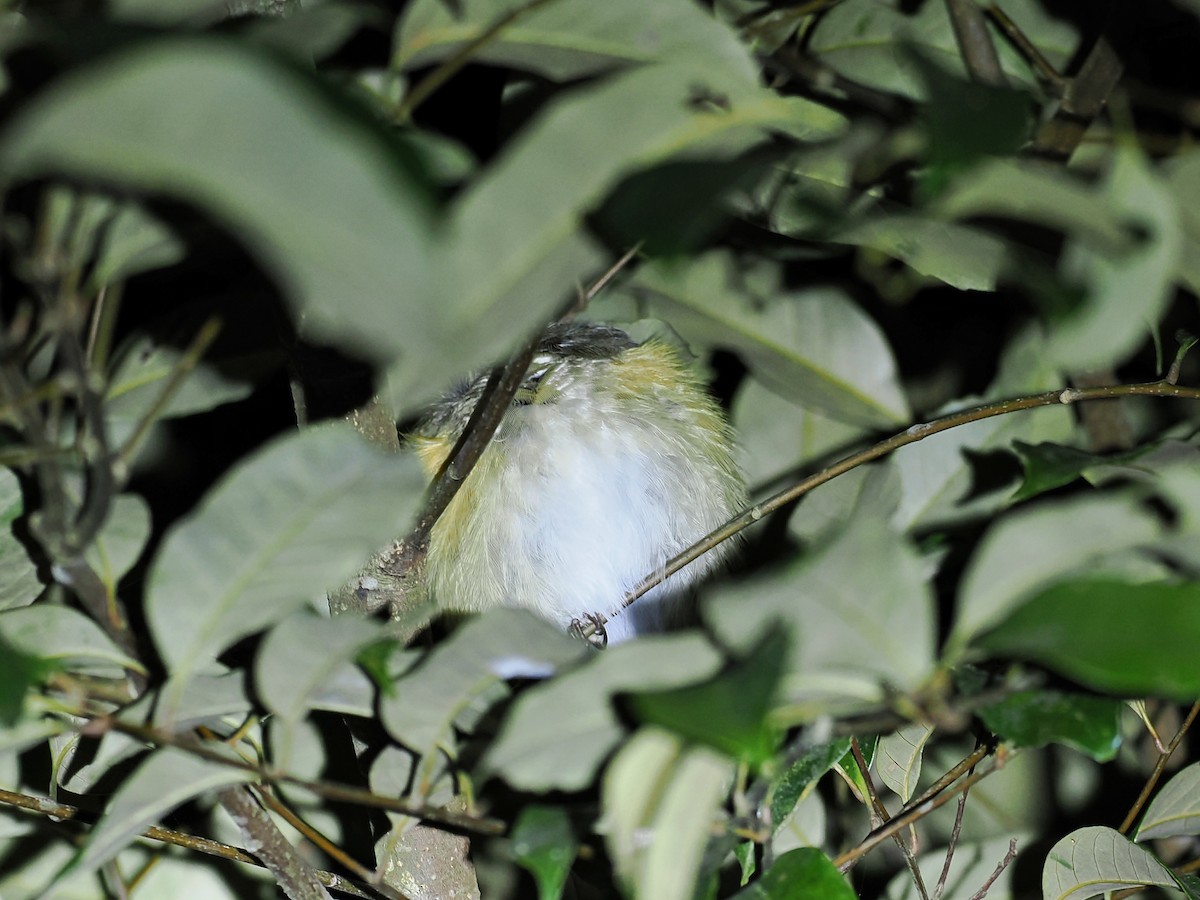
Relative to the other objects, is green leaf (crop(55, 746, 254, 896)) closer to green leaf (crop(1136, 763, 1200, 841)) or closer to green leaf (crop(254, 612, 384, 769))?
green leaf (crop(254, 612, 384, 769))

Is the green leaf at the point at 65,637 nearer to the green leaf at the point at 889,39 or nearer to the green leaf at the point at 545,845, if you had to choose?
the green leaf at the point at 545,845

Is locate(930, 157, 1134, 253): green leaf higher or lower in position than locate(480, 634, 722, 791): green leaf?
higher

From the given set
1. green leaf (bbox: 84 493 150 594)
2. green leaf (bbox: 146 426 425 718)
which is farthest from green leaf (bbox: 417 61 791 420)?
green leaf (bbox: 84 493 150 594)

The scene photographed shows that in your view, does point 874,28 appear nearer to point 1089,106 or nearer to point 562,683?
point 1089,106

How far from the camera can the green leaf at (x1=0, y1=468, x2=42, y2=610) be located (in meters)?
0.78

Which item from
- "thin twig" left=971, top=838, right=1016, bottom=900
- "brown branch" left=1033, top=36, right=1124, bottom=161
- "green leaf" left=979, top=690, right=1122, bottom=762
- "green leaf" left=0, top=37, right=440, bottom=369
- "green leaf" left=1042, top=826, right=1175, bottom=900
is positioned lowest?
"thin twig" left=971, top=838, right=1016, bottom=900

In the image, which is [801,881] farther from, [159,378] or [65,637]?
[159,378]

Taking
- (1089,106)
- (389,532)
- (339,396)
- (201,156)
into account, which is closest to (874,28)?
(1089,106)

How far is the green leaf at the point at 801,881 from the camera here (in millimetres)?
627

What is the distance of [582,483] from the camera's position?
148 centimetres

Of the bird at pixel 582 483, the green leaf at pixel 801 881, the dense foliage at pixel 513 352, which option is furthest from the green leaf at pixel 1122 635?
the bird at pixel 582 483

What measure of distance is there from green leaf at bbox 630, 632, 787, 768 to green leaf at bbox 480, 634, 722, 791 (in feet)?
0.28

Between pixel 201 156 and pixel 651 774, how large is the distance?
1.18 ft

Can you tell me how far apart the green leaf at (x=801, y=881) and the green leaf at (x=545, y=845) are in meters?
0.12
